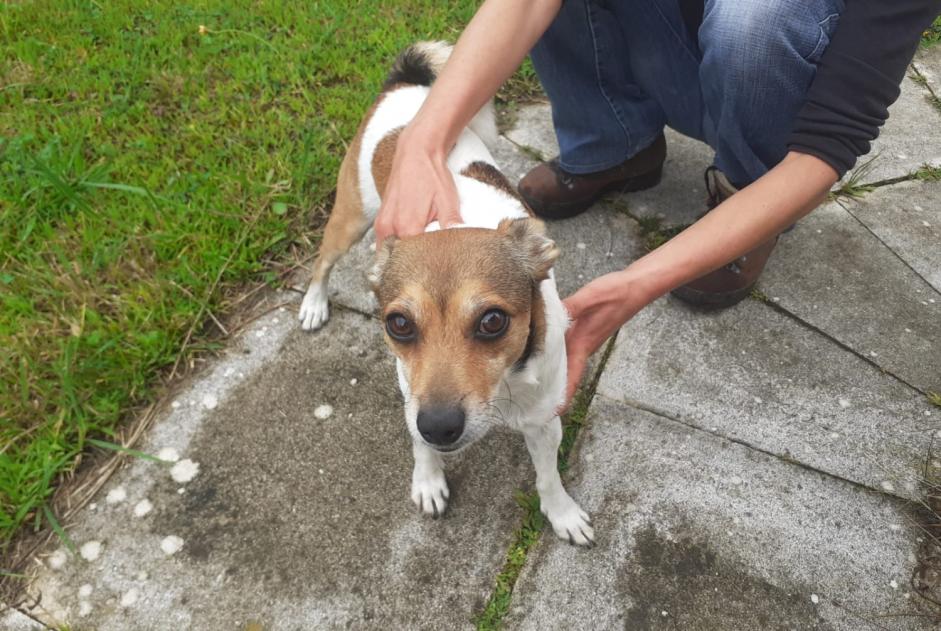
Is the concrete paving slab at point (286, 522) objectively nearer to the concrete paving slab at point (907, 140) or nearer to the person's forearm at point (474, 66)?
the person's forearm at point (474, 66)

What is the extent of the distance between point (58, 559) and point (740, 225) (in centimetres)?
252

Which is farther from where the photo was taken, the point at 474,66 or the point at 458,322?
the point at 474,66

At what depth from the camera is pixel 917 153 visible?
11.6ft

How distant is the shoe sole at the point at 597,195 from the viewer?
331cm

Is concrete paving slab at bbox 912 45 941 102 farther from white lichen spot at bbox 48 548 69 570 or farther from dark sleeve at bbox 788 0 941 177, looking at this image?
white lichen spot at bbox 48 548 69 570

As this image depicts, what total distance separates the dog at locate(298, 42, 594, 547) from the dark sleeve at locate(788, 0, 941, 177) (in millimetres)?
879

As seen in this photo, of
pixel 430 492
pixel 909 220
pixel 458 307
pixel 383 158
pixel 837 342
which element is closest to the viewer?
pixel 458 307

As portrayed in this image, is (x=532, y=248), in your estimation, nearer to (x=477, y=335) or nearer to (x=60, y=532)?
(x=477, y=335)

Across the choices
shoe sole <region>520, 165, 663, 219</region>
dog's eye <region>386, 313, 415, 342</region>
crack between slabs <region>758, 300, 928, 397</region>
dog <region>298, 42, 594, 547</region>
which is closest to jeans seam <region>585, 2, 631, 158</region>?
shoe sole <region>520, 165, 663, 219</region>

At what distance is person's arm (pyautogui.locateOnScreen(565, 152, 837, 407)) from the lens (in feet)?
6.23

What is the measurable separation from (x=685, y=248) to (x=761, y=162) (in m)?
1.02

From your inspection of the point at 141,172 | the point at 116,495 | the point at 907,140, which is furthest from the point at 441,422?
the point at 907,140

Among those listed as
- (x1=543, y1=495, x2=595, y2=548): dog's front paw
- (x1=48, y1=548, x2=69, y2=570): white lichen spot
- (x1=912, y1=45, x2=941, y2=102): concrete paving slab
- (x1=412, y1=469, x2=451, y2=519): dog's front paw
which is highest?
(x1=48, y1=548, x2=69, y2=570): white lichen spot

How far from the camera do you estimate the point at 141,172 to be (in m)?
3.32
